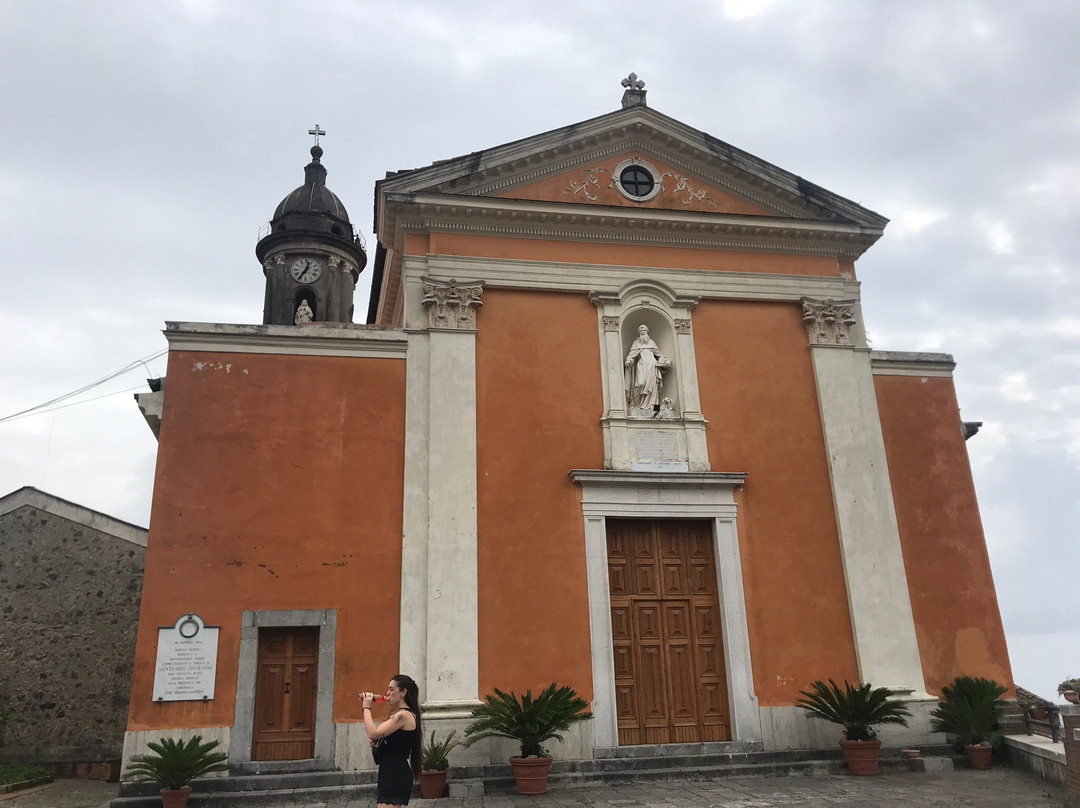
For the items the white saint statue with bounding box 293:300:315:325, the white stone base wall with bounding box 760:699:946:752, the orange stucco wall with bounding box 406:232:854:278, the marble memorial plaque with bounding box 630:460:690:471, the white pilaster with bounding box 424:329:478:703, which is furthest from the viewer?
the white saint statue with bounding box 293:300:315:325

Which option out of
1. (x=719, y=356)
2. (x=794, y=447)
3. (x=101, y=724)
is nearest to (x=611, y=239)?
(x=719, y=356)

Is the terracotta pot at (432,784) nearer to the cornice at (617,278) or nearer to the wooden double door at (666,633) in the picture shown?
the wooden double door at (666,633)

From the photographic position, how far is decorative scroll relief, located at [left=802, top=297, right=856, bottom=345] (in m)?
12.9

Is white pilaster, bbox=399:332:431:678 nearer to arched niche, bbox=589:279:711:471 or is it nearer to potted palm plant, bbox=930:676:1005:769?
arched niche, bbox=589:279:711:471

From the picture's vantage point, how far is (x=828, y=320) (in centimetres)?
1295

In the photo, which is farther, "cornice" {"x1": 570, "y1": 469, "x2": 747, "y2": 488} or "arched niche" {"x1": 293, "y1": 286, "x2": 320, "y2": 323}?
"arched niche" {"x1": 293, "y1": 286, "x2": 320, "y2": 323}

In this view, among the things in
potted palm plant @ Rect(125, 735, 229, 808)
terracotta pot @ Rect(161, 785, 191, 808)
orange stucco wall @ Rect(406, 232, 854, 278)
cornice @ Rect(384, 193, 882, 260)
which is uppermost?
cornice @ Rect(384, 193, 882, 260)

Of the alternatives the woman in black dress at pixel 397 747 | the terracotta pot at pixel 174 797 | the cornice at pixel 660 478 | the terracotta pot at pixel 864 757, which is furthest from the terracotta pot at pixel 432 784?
the terracotta pot at pixel 864 757

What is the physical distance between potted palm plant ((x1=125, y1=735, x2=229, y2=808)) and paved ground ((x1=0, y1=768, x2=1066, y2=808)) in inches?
13.3

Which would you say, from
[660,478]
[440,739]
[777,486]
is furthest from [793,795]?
[777,486]

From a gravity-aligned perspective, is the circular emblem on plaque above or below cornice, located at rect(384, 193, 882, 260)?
below

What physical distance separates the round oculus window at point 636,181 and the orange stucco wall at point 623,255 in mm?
945

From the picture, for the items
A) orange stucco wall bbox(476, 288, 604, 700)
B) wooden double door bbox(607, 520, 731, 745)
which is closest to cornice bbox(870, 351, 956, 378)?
wooden double door bbox(607, 520, 731, 745)

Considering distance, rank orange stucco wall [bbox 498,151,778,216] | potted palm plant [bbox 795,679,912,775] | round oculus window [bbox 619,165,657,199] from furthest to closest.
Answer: round oculus window [bbox 619,165,657,199] → orange stucco wall [bbox 498,151,778,216] → potted palm plant [bbox 795,679,912,775]
